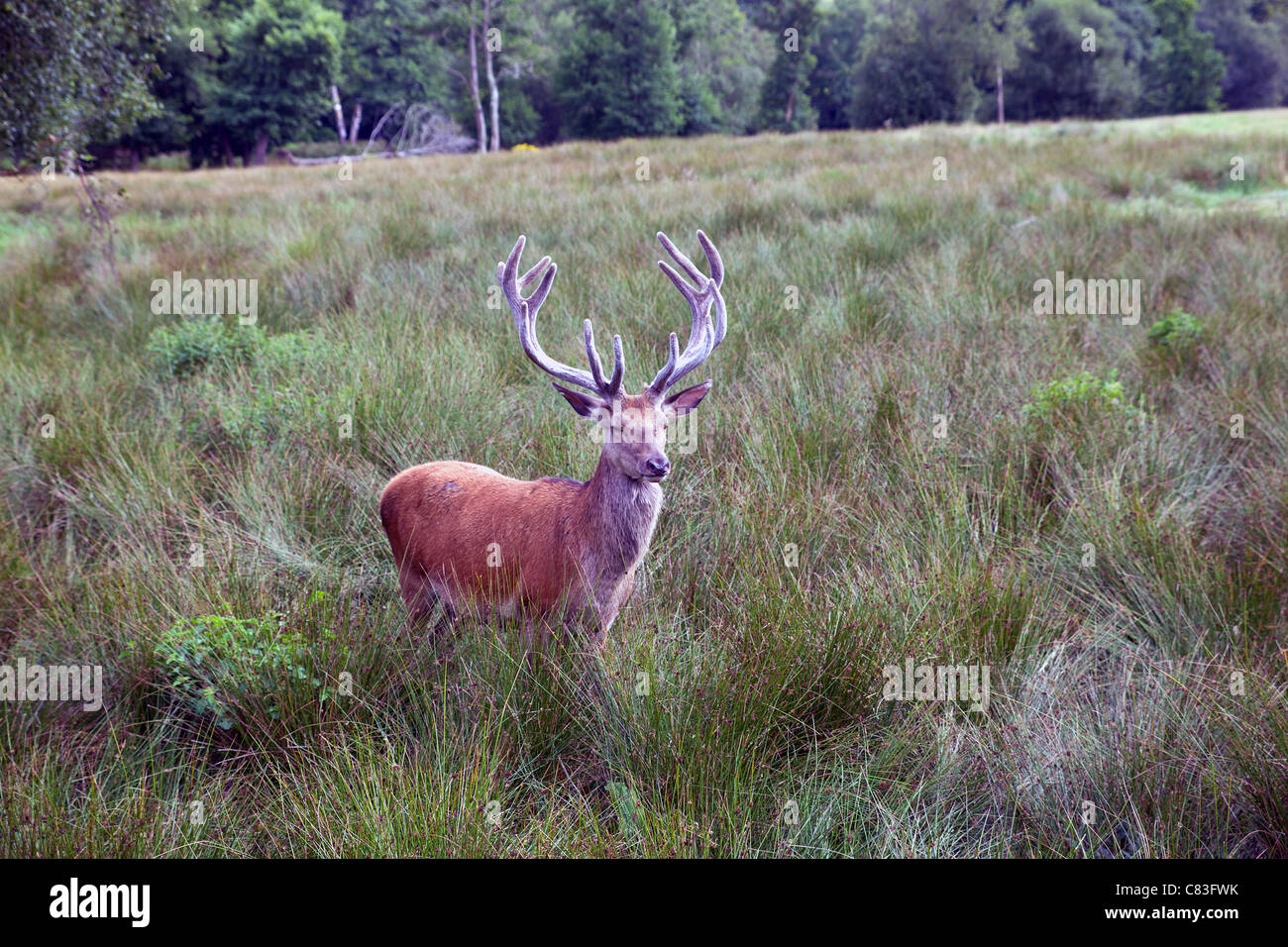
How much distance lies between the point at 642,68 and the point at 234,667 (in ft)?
142

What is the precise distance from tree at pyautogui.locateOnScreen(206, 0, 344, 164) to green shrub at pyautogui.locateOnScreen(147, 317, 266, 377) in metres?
36.6

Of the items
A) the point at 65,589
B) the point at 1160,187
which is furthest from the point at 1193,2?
the point at 65,589

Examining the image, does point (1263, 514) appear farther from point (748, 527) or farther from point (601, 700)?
point (601, 700)

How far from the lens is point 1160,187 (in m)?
12.4

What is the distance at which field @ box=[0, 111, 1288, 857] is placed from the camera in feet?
6.93

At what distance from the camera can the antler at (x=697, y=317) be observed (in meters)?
2.69

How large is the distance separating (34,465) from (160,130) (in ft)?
134

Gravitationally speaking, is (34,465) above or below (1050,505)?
above

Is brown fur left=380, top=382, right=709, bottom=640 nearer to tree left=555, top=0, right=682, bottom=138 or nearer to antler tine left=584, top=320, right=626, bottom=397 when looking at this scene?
antler tine left=584, top=320, right=626, bottom=397

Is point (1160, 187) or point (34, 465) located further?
point (1160, 187)

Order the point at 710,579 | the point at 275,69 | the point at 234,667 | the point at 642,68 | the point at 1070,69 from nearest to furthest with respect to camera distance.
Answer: the point at 234,667
the point at 710,579
the point at 275,69
the point at 642,68
the point at 1070,69

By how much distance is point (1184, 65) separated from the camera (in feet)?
141
